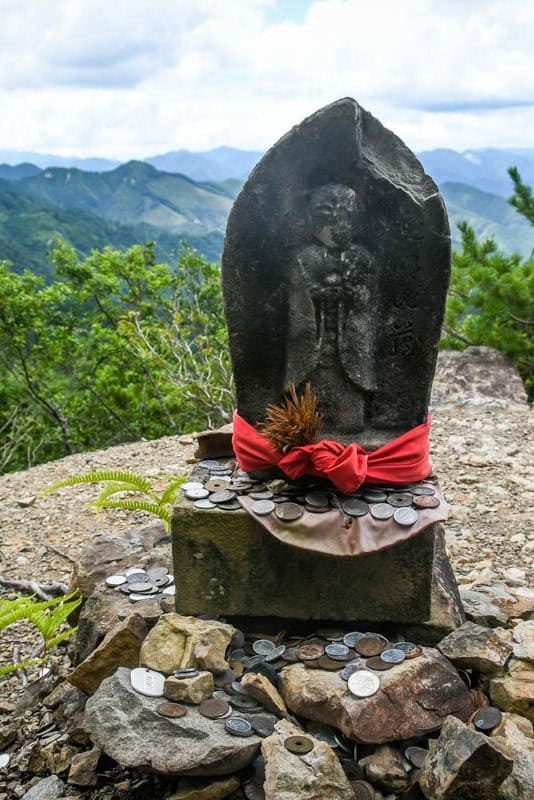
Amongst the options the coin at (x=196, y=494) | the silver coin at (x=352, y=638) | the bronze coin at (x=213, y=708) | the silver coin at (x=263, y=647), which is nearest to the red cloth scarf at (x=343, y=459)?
the coin at (x=196, y=494)

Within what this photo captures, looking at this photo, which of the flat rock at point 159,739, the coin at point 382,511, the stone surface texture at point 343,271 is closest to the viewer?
the flat rock at point 159,739

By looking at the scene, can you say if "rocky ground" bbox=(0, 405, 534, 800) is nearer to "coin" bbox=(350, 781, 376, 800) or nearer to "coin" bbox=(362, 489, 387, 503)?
"coin" bbox=(350, 781, 376, 800)

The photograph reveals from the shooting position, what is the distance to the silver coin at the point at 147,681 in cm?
263

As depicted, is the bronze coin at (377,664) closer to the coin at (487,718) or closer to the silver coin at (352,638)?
the silver coin at (352,638)

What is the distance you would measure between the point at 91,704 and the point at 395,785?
1.08 meters

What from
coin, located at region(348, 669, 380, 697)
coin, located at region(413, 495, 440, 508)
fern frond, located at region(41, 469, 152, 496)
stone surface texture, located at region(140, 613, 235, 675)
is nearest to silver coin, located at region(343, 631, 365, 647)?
coin, located at region(348, 669, 380, 697)

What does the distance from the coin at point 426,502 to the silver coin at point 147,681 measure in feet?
4.08

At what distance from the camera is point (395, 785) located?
2439 millimetres

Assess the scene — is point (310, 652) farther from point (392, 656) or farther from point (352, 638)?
point (392, 656)

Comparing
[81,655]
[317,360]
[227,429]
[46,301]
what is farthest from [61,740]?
[46,301]

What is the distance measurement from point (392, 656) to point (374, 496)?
66 cm

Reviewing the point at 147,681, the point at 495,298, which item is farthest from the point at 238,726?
the point at 495,298

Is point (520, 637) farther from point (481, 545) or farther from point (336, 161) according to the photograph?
point (336, 161)

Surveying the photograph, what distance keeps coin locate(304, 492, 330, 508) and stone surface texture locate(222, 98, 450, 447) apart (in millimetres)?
342
